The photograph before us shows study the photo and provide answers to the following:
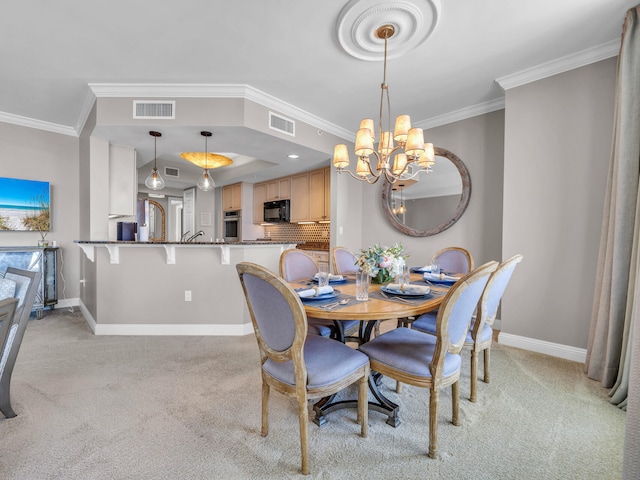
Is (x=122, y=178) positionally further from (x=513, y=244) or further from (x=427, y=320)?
(x=513, y=244)

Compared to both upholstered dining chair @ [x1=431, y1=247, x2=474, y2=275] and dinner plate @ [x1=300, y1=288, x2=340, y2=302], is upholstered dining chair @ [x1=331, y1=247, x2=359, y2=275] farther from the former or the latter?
dinner plate @ [x1=300, y1=288, x2=340, y2=302]

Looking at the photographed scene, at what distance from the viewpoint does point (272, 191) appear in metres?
6.23

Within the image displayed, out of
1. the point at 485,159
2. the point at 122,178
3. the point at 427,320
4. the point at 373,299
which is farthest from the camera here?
the point at 122,178

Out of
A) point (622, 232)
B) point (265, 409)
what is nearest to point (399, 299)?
point (265, 409)

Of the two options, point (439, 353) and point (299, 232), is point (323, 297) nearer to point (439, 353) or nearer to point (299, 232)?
point (439, 353)

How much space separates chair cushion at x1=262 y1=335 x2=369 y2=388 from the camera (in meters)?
1.42

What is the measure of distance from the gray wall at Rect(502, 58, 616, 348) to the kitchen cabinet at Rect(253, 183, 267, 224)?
4612 mm

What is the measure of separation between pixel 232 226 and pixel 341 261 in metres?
4.34

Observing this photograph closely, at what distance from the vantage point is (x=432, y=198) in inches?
160

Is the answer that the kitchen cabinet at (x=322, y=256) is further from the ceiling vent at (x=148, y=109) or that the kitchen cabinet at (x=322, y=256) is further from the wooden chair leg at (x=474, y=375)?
the wooden chair leg at (x=474, y=375)

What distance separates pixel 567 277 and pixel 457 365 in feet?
6.17

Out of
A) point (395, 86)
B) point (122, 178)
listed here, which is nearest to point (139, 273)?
point (122, 178)

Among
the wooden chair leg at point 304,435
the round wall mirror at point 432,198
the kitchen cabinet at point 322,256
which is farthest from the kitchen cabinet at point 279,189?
the wooden chair leg at point 304,435

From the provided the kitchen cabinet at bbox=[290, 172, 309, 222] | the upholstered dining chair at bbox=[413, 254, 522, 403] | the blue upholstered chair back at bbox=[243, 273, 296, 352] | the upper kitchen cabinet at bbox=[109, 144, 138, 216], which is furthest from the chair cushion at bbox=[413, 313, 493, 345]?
the upper kitchen cabinet at bbox=[109, 144, 138, 216]
